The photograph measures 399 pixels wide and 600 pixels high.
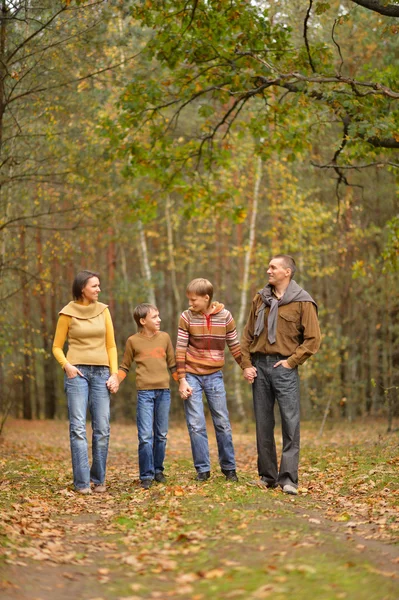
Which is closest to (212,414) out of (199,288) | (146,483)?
Answer: (146,483)

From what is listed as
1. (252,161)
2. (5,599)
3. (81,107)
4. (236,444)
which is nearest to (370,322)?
(252,161)

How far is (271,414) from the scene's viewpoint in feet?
28.6

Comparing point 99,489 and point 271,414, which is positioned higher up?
point 271,414

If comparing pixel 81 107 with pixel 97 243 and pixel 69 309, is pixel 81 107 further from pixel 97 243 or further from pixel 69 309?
pixel 97 243

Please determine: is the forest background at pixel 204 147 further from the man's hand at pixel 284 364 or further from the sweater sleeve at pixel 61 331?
the sweater sleeve at pixel 61 331

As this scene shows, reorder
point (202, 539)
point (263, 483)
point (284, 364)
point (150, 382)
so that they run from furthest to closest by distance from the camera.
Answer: point (150, 382) → point (263, 483) → point (284, 364) → point (202, 539)

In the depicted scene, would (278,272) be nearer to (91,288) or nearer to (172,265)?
(91,288)

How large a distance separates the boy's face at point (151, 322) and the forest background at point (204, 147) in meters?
3.74

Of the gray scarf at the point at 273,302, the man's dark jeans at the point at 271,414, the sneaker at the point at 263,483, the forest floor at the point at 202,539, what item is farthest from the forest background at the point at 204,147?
the forest floor at the point at 202,539

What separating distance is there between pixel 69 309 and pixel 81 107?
1084 centimetres

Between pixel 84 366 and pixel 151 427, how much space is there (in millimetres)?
1036

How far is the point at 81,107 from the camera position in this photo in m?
18.6

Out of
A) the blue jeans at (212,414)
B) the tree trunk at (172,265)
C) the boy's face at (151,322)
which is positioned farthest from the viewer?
the tree trunk at (172,265)

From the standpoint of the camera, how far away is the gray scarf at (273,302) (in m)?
8.40
